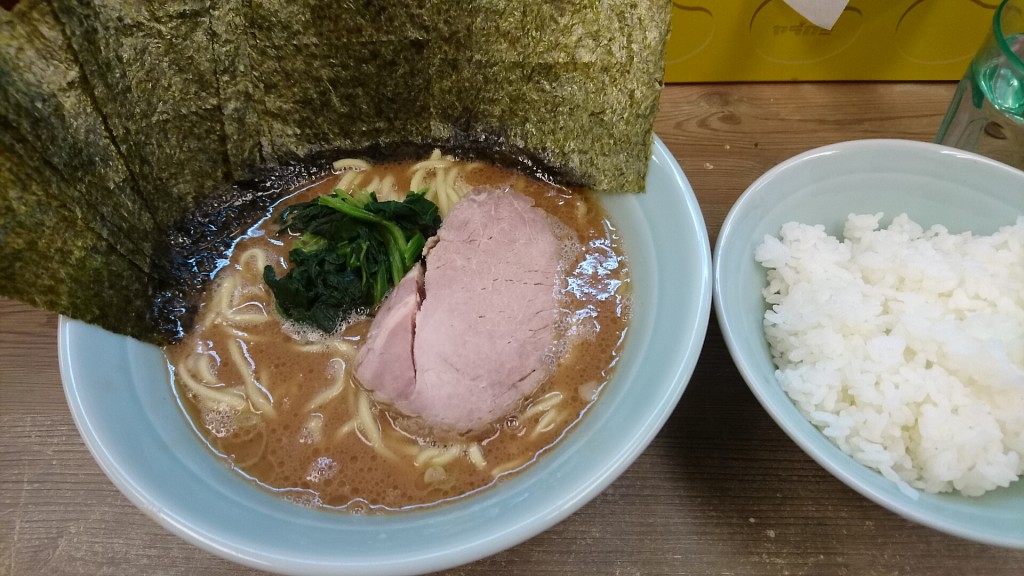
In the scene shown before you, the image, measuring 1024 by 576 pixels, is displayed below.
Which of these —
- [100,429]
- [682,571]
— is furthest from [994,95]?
[100,429]

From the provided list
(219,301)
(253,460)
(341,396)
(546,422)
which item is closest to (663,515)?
(546,422)

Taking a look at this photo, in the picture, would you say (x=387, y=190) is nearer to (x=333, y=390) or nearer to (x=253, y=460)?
(x=333, y=390)

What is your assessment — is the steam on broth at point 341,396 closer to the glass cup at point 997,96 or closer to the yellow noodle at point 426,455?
the yellow noodle at point 426,455

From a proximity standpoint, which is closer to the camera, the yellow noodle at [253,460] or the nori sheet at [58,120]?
the nori sheet at [58,120]

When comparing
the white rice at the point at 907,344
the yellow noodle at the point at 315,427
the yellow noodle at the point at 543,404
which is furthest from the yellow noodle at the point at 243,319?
the white rice at the point at 907,344

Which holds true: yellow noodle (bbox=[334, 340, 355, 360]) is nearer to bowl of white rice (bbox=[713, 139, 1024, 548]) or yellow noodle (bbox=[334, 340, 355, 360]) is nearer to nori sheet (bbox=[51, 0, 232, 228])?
nori sheet (bbox=[51, 0, 232, 228])

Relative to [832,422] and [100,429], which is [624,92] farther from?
[100,429]
